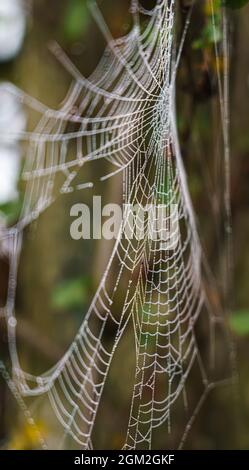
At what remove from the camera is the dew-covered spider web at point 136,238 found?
128cm

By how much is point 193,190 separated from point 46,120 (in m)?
0.44

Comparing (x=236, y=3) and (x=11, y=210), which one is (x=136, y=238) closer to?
(x=11, y=210)

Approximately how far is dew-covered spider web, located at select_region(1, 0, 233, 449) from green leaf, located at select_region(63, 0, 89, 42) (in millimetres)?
53

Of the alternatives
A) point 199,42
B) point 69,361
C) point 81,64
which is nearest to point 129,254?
point 69,361

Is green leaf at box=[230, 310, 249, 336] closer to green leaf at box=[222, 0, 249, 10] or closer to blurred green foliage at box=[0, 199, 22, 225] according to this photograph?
blurred green foliage at box=[0, 199, 22, 225]

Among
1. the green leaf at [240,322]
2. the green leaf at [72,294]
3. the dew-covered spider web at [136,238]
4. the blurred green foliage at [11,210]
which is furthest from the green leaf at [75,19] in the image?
the green leaf at [240,322]

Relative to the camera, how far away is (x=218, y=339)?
68.4 inches

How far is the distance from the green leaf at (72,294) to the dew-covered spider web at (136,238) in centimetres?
4

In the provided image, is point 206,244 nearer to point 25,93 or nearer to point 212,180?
point 212,180

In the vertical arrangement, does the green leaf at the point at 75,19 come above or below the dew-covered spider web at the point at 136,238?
above

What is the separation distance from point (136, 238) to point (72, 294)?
1.02 ft

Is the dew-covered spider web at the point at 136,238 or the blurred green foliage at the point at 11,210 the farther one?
the blurred green foliage at the point at 11,210

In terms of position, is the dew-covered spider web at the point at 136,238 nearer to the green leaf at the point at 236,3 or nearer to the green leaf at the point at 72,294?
the green leaf at the point at 72,294
